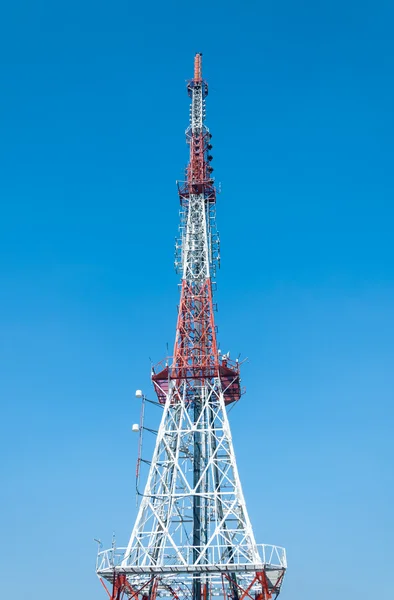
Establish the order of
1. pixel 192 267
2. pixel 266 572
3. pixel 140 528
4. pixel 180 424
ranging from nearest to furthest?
pixel 266 572 → pixel 140 528 → pixel 180 424 → pixel 192 267

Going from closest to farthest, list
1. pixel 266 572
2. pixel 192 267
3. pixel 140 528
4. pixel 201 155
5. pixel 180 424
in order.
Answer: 1. pixel 266 572
2. pixel 140 528
3. pixel 180 424
4. pixel 192 267
5. pixel 201 155

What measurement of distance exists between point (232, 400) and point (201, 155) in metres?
25.6

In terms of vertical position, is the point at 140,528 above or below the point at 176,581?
above

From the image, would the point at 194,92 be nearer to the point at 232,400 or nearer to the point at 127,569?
the point at 232,400

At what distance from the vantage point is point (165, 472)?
170 feet

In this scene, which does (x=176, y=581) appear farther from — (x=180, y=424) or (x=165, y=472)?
(x=180, y=424)

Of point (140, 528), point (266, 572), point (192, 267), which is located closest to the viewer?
point (266, 572)

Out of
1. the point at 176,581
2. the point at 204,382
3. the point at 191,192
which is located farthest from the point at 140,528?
the point at 191,192

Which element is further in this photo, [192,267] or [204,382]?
[192,267]

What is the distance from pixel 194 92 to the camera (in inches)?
2709

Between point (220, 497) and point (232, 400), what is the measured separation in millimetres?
9605

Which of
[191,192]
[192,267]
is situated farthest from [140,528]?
[191,192]

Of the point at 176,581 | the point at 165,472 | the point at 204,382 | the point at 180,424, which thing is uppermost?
the point at 204,382

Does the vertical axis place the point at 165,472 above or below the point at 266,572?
above
